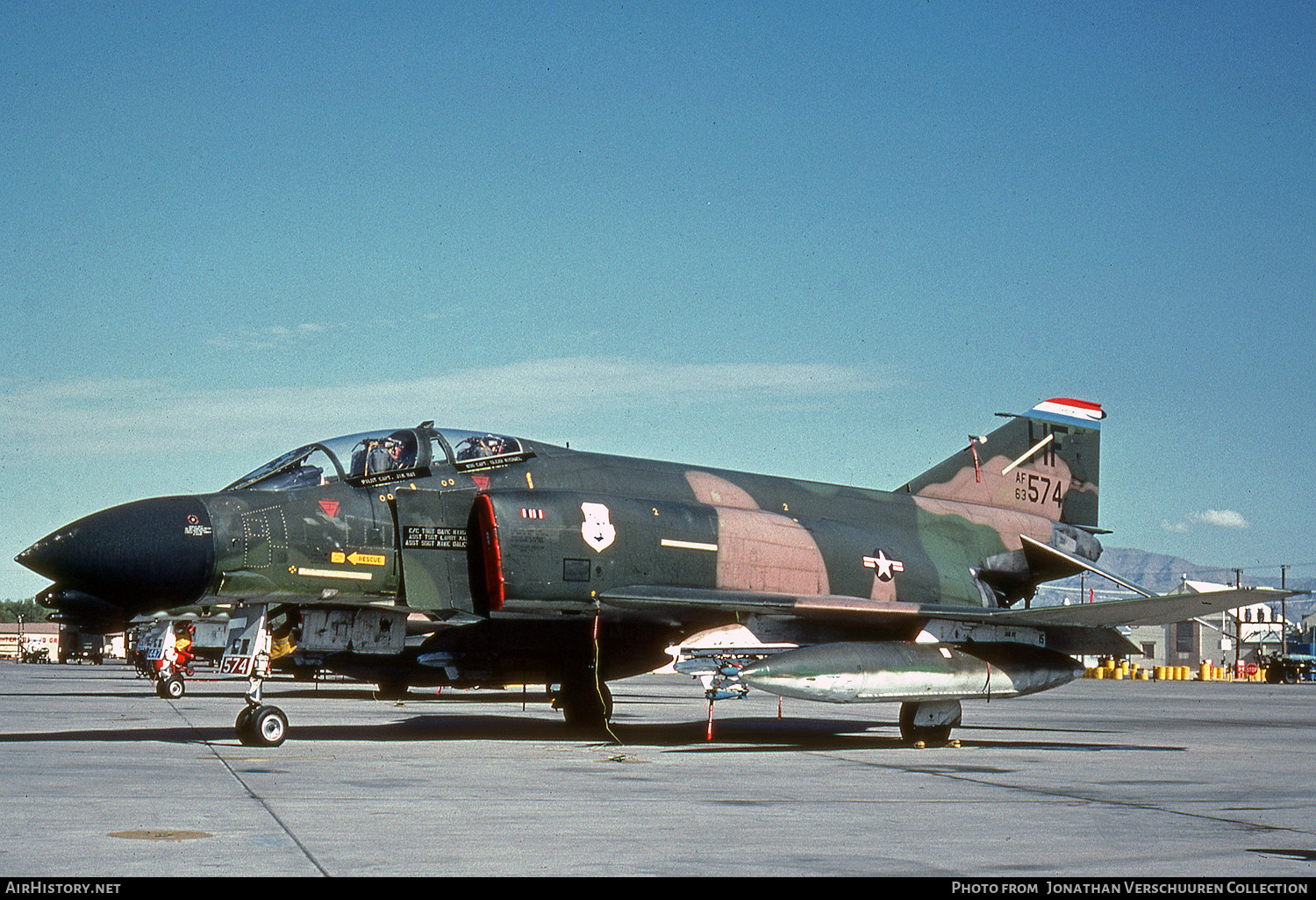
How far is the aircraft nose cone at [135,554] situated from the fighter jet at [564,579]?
0.02 m

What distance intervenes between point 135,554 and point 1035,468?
1257 centimetres

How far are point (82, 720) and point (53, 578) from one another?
7912mm

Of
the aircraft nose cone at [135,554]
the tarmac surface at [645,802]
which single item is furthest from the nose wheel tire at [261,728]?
the aircraft nose cone at [135,554]

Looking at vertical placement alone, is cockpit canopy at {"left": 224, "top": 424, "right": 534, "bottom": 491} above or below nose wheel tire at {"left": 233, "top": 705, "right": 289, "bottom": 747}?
above

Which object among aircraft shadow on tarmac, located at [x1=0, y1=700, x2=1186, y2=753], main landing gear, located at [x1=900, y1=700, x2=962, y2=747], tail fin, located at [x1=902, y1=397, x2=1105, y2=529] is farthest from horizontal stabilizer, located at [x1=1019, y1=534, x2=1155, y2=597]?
main landing gear, located at [x1=900, y1=700, x2=962, y2=747]

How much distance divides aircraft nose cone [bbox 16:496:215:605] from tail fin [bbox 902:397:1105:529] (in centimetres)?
1015

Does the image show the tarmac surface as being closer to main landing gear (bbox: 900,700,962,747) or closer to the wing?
main landing gear (bbox: 900,700,962,747)

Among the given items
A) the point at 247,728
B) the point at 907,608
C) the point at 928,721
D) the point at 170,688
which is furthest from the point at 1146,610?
the point at 170,688

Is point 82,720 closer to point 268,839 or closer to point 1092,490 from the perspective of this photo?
point 268,839

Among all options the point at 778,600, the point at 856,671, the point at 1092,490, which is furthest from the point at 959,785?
the point at 1092,490

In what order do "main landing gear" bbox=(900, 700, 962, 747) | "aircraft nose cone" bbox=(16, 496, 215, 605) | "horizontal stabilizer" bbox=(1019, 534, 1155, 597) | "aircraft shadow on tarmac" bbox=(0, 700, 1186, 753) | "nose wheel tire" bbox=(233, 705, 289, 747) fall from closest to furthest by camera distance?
"aircraft nose cone" bbox=(16, 496, 215, 605) → "nose wheel tire" bbox=(233, 705, 289, 747) → "aircraft shadow on tarmac" bbox=(0, 700, 1186, 753) → "main landing gear" bbox=(900, 700, 962, 747) → "horizontal stabilizer" bbox=(1019, 534, 1155, 597)

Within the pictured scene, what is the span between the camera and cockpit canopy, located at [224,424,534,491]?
13.0 m

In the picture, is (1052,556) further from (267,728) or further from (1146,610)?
(267,728)

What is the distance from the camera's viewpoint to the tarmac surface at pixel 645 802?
6.09 metres
